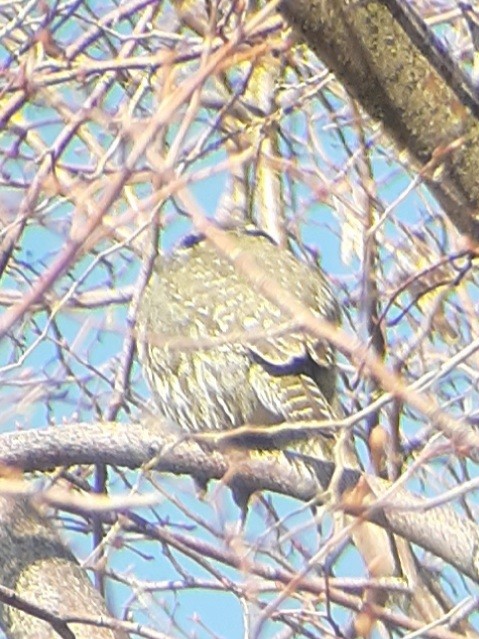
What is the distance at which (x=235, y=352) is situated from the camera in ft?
19.0

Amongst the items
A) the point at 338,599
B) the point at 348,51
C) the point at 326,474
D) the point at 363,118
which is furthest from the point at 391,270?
the point at 348,51

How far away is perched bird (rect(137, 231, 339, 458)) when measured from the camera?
5.59 m

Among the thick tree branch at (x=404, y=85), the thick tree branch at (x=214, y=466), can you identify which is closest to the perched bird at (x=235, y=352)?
the thick tree branch at (x=214, y=466)

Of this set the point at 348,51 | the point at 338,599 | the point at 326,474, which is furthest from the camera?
the point at 326,474

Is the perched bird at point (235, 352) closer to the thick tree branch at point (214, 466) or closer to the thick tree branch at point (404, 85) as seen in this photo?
the thick tree branch at point (214, 466)

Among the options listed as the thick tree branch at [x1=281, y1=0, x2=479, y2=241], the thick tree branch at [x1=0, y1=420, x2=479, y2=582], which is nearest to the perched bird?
the thick tree branch at [x1=0, y1=420, x2=479, y2=582]

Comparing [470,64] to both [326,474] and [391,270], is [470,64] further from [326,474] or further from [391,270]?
[326,474]

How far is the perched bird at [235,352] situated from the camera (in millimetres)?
5590

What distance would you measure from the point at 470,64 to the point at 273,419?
1.98 meters

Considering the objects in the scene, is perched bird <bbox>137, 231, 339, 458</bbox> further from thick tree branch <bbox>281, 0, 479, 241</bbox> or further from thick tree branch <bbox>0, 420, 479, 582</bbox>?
thick tree branch <bbox>281, 0, 479, 241</bbox>

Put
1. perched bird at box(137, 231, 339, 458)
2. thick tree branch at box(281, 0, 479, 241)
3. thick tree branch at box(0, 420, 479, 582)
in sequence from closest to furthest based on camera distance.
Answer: thick tree branch at box(281, 0, 479, 241), thick tree branch at box(0, 420, 479, 582), perched bird at box(137, 231, 339, 458)

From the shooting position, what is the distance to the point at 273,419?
580 cm

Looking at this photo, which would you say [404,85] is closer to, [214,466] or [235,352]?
[214,466]

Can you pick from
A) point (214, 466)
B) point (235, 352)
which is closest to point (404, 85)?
point (214, 466)
